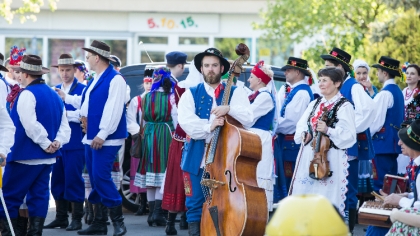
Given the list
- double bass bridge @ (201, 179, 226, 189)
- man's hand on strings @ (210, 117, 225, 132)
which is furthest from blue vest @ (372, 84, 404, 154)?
double bass bridge @ (201, 179, 226, 189)

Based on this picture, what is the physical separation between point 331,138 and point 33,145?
2.76 meters

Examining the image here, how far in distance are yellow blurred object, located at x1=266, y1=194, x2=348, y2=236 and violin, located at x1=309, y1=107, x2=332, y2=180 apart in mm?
4804

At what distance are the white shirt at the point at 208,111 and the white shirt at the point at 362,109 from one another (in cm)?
187

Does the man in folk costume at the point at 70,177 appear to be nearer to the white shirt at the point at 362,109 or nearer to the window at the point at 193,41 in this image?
the white shirt at the point at 362,109

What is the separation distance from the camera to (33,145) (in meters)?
7.85

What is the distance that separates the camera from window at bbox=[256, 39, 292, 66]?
82.0 ft

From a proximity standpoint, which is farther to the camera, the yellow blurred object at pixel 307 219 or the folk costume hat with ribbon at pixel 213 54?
the folk costume hat with ribbon at pixel 213 54

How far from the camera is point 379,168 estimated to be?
10.1 meters

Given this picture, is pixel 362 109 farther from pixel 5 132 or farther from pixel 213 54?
pixel 5 132

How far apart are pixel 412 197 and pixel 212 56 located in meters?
2.35

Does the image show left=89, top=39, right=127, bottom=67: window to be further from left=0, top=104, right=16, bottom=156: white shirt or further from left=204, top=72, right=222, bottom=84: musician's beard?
left=0, top=104, right=16, bottom=156: white shirt

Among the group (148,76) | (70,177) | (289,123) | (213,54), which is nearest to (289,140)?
(289,123)

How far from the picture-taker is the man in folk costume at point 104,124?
Result: 27.8ft

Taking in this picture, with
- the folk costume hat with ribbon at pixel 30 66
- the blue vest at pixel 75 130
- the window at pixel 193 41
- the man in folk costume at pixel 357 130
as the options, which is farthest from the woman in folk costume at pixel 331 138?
the window at pixel 193 41
